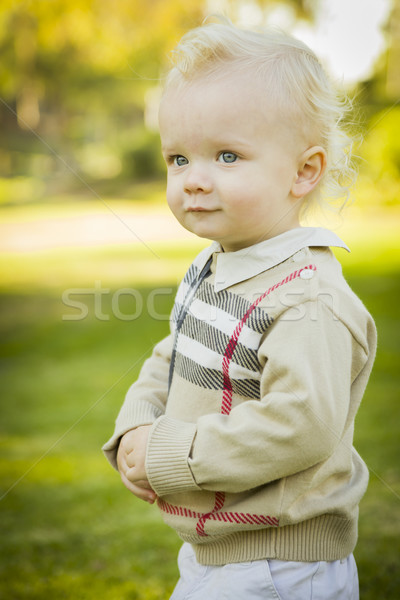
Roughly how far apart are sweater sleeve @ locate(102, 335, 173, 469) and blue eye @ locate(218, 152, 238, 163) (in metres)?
0.56

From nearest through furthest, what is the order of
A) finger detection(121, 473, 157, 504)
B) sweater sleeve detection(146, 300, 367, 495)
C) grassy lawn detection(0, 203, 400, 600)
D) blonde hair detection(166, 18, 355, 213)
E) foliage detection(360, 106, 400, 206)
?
sweater sleeve detection(146, 300, 367, 495) < blonde hair detection(166, 18, 355, 213) < finger detection(121, 473, 157, 504) < grassy lawn detection(0, 203, 400, 600) < foliage detection(360, 106, 400, 206)

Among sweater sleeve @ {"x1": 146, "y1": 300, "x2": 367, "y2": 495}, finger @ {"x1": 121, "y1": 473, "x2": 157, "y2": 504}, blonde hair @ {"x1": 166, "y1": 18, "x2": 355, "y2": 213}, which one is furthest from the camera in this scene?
finger @ {"x1": 121, "y1": 473, "x2": 157, "y2": 504}

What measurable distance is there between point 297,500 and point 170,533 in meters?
1.83

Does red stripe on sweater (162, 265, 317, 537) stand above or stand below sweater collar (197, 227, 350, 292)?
below

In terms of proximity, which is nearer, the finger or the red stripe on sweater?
the red stripe on sweater

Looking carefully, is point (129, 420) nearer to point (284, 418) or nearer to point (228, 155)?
point (284, 418)

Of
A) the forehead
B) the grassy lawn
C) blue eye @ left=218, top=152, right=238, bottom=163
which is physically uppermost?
the forehead

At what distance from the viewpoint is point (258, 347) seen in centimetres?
125

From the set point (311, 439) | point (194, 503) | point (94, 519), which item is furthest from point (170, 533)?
point (311, 439)

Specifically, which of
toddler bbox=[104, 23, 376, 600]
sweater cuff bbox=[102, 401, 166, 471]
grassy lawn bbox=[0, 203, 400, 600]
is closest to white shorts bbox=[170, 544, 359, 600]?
toddler bbox=[104, 23, 376, 600]

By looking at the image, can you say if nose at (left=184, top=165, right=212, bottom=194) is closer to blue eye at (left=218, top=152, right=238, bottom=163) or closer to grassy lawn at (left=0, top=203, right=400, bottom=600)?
blue eye at (left=218, top=152, right=238, bottom=163)

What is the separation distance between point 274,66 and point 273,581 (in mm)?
1053

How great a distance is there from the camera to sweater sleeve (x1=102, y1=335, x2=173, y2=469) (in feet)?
4.77

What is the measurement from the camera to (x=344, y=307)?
121 centimetres
